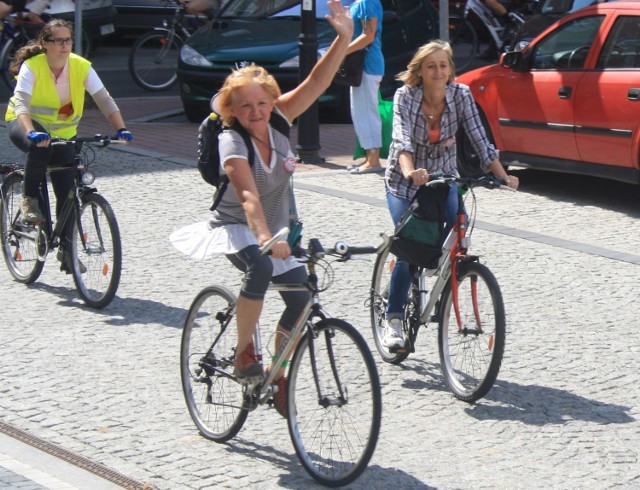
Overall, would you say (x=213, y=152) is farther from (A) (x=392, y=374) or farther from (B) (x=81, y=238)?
(B) (x=81, y=238)

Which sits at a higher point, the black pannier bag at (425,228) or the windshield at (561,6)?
the windshield at (561,6)

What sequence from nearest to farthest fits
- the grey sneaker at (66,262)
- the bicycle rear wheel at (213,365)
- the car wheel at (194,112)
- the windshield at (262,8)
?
the bicycle rear wheel at (213,365) < the grey sneaker at (66,262) < the car wheel at (194,112) < the windshield at (262,8)

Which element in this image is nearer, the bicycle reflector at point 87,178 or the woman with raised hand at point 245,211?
the woman with raised hand at point 245,211

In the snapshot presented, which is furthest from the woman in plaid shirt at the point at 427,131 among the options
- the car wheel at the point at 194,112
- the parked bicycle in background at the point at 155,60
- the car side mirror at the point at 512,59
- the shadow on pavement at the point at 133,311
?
the parked bicycle in background at the point at 155,60

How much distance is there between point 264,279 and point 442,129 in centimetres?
171

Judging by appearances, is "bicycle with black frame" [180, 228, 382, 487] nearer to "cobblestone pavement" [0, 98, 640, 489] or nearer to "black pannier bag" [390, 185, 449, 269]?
"cobblestone pavement" [0, 98, 640, 489]

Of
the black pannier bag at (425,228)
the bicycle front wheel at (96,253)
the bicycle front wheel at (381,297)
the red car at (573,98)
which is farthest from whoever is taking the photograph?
the red car at (573,98)

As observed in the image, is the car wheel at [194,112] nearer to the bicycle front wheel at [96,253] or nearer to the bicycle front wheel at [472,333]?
the bicycle front wheel at [96,253]

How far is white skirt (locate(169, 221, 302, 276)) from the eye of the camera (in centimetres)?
520

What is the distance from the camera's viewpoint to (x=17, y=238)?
855 centimetres

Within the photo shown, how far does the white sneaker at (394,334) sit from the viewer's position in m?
6.47

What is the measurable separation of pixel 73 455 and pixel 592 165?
255 inches

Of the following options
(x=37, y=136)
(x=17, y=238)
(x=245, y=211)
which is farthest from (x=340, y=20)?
(x=17, y=238)

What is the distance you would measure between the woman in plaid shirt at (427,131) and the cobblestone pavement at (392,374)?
493 millimetres
